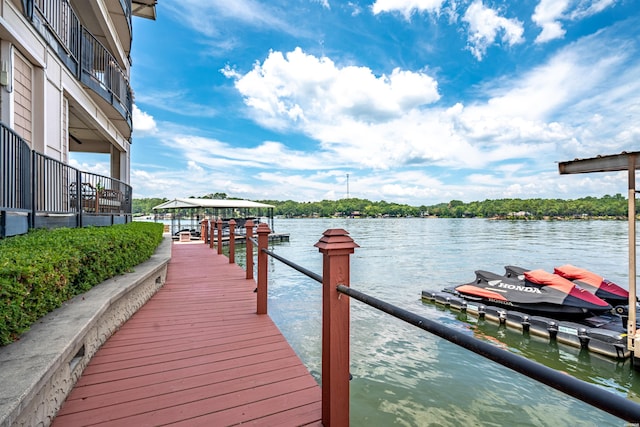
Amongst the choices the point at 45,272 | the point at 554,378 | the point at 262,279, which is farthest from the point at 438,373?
the point at 45,272

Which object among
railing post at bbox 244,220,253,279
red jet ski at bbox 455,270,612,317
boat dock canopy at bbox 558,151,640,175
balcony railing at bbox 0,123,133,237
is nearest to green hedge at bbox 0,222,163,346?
balcony railing at bbox 0,123,133,237

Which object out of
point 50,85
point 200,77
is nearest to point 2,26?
point 50,85

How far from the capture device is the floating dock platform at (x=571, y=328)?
5445 millimetres

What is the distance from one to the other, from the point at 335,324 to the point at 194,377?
1.29 metres

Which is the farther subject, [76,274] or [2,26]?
[2,26]

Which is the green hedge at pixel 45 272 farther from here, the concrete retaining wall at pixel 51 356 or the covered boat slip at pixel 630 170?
the covered boat slip at pixel 630 170

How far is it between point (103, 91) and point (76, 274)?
274 inches

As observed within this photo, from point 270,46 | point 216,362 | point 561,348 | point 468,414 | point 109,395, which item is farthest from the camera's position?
point 270,46

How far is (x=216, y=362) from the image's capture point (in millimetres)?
2562

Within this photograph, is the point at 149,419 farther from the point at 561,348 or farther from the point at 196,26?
the point at 196,26

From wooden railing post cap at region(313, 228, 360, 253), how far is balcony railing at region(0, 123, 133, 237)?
10.4ft

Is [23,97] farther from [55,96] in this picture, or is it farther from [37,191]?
[37,191]

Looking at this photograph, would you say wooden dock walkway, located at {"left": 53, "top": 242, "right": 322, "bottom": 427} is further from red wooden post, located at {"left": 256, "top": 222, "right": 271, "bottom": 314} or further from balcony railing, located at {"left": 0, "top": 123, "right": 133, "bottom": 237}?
balcony railing, located at {"left": 0, "top": 123, "right": 133, "bottom": 237}

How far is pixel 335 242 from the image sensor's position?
170 centimetres
